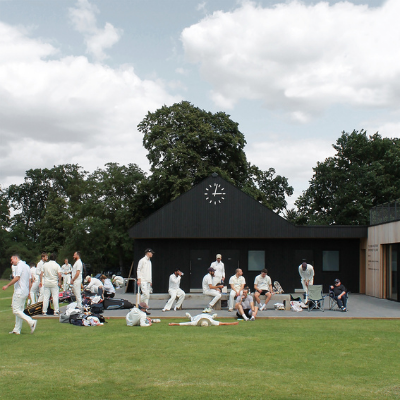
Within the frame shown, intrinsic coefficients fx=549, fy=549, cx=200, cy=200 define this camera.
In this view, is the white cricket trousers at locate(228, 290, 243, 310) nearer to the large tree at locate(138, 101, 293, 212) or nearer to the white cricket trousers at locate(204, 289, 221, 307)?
the white cricket trousers at locate(204, 289, 221, 307)

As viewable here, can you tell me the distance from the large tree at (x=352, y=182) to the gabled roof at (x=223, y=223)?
18.9m

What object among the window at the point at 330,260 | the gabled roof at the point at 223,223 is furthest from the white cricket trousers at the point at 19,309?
the window at the point at 330,260

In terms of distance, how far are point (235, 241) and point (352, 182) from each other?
22.0 m

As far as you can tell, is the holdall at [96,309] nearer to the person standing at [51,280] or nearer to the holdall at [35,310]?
the person standing at [51,280]

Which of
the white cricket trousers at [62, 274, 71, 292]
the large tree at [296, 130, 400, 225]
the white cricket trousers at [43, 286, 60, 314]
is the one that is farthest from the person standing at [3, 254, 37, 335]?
the large tree at [296, 130, 400, 225]

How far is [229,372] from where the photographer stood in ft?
25.7

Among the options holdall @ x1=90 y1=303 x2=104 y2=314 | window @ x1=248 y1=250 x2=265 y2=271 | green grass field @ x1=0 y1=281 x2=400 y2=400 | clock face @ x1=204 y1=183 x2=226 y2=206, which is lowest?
green grass field @ x1=0 y1=281 x2=400 y2=400

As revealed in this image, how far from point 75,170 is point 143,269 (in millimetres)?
56516

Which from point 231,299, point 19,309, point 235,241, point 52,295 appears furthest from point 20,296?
point 235,241

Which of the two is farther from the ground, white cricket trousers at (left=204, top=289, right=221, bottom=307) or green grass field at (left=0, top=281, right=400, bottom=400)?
white cricket trousers at (left=204, top=289, right=221, bottom=307)

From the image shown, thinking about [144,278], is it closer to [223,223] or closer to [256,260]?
[223,223]

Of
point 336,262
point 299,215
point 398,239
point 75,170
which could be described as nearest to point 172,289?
point 398,239

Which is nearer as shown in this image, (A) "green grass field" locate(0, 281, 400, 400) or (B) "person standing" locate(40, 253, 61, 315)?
(A) "green grass field" locate(0, 281, 400, 400)

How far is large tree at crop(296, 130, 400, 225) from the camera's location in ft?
149
